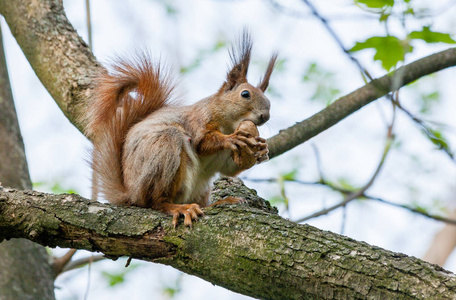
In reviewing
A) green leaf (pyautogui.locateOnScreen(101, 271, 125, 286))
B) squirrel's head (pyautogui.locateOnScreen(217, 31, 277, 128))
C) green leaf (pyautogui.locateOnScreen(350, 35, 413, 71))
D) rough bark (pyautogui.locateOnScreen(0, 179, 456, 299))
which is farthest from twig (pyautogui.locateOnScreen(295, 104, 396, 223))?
green leaf (pyautogui.locateOnScreen(101, 271, 125, 286))

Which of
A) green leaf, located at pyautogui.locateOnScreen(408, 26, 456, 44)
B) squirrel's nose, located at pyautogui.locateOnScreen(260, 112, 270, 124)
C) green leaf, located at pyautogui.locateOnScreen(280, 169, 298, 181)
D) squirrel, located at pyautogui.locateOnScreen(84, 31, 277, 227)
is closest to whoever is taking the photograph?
green leaf, located at pyautogui.locateOnScreen(408, 26, 456, 44)

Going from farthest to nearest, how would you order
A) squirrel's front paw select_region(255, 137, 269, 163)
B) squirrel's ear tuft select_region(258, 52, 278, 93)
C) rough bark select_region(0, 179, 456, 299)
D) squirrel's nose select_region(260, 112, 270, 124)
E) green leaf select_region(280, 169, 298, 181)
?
green leaf select_region(280, 169, 298, 181)
squirrel's ear tuft select_region(258, 52, 278, 93)
squirrel's nose select_region(260, 112, 270, 124)
squirrel's front paw select_region(255, 137, 269, 163)
rough bark select_region(0, 179, 456, 299)

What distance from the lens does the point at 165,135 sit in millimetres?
2791

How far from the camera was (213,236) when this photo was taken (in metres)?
2.21

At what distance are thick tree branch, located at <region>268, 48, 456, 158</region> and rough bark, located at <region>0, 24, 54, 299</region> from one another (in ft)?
5.58

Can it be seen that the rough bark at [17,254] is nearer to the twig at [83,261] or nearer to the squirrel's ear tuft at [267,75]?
the twig at [83,261]

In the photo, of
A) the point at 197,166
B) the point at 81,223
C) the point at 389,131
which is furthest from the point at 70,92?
the point at 389,131

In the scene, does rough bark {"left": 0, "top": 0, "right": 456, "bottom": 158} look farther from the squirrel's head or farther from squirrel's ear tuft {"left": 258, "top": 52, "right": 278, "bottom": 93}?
squirrel's ear tuft {"left": 258, "top": 52, "right": 278, "bottom": 93}

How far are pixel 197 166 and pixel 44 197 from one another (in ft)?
3.03

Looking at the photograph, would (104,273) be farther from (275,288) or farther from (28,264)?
(275,288)

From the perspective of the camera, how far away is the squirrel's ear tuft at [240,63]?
342 cm

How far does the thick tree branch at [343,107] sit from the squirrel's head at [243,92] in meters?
0.21

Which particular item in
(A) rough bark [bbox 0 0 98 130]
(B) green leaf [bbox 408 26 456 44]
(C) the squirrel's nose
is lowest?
(B) green leaf [bbox 408 26 456 44]

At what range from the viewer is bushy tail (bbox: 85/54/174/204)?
2936mm
